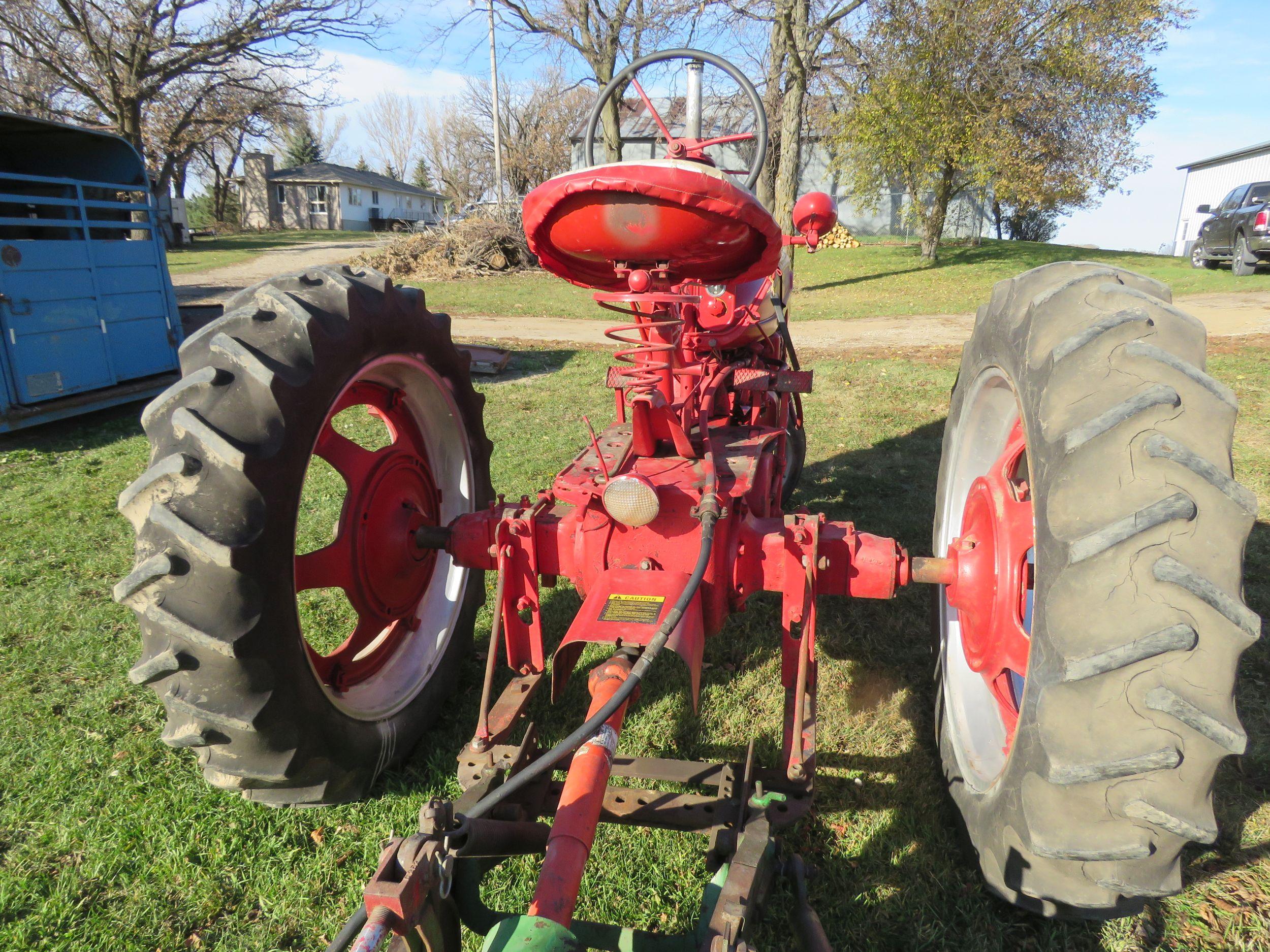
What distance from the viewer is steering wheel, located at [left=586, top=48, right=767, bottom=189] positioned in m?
2.59

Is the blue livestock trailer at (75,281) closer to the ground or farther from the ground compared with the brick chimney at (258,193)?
closer to the ground

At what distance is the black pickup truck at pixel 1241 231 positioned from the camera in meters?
14.9

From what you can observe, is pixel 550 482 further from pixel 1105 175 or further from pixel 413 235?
pixel 1105 175

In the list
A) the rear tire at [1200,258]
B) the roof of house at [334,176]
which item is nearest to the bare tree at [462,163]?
the roof of house at [334,176]

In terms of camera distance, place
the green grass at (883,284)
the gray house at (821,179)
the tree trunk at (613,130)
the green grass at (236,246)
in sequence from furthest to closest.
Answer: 1. the gray house at (821,179)
2. the green grass at (236,246)
3. the tree trunk at (613,130)
4. the green grass at (883,284)

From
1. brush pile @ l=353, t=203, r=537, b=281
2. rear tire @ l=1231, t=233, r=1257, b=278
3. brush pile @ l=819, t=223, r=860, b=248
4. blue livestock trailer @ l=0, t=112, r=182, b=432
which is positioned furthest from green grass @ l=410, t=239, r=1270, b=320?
blue livestock trailer @ l=0, t=112, r=182, b=432

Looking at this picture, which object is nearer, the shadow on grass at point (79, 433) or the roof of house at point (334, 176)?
the shadow on grass at point (79, 433)

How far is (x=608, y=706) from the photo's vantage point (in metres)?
1.57

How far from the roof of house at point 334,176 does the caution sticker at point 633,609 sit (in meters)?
55.6

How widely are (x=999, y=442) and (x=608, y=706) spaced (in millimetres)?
1753

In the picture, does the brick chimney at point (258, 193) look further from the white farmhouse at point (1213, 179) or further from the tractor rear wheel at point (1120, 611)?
the tractor rear wheel at point (1120, 611)

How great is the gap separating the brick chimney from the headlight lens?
2248 inches

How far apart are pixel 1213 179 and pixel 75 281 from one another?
43.2 m

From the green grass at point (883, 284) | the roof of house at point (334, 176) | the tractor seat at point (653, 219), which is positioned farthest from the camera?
the roof of house at point (334, 176)
